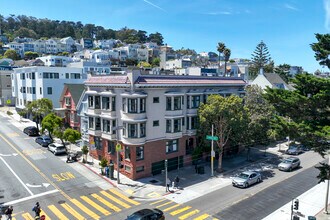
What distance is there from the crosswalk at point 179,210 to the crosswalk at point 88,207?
250 centimetres

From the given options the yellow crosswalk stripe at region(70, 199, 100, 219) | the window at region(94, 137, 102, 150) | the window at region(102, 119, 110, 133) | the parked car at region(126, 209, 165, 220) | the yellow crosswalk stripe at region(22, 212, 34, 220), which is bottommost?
the yellow crosswalk stripe at region(70, 199, 100, 219)

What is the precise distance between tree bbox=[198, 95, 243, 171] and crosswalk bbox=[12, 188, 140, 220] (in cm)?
1472

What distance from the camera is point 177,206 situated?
25.6m

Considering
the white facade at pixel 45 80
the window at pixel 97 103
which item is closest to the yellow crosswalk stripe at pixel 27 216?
the window at pixel 97 103

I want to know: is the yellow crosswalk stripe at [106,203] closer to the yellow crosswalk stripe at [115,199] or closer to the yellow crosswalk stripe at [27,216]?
the yellow crosswalk stripe at [115,199]

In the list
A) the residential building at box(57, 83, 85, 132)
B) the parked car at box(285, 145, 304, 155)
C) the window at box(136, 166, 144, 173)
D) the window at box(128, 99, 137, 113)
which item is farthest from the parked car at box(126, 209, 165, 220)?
the parked car at box(285, 145, 304, 155)

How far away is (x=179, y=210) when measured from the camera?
81.3 feet

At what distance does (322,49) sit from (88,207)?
25.5 m

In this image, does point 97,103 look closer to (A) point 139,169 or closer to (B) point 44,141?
(A) point 139,169

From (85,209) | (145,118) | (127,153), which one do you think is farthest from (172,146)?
(85,209)

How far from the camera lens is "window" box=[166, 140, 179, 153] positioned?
35.8 m

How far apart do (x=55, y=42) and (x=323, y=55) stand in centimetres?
18691

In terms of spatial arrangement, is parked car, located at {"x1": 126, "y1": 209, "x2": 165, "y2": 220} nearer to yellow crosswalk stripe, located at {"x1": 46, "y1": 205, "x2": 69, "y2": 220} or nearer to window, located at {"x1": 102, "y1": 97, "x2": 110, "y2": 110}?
yellow crosswalk stripe, located at {"x1": 46, "y1": 205, "x2": 69, "y2": 220}

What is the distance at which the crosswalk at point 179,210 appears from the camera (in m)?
23.4
